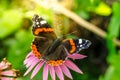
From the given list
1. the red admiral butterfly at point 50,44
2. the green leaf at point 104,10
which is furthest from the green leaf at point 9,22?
the red admiral butterfly at point 50,44

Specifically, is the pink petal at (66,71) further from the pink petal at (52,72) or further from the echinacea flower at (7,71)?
the echinacea flower at (7,71)

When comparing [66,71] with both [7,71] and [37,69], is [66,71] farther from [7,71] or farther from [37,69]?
[7,71]

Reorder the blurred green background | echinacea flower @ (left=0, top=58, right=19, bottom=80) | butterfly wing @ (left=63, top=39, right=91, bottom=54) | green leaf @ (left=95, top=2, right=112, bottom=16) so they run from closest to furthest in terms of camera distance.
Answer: butterfly wing @ (left=63, top=39, right=91, bottom=54) < echinacea flower @ (left=0, top=58, right=19, bottom=80) < the blurred green background < green leaf @ (left=95, top=2, right=112, bottom=16)

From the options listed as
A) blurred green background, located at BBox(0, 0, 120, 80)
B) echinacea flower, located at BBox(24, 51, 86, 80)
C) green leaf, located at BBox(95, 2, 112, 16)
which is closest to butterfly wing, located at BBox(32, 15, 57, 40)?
echinacea flower, located at BBox(24, 51, 86, 80)

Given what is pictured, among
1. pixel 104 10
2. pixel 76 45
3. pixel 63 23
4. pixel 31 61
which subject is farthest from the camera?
pixel 104 10

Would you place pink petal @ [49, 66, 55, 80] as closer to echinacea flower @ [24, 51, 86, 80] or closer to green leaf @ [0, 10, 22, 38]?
echinacea flower @ [24, 51, 86, 80]

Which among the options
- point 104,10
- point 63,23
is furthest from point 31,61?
point 104,10

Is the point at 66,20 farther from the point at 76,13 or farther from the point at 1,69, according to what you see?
the point at 1,69
